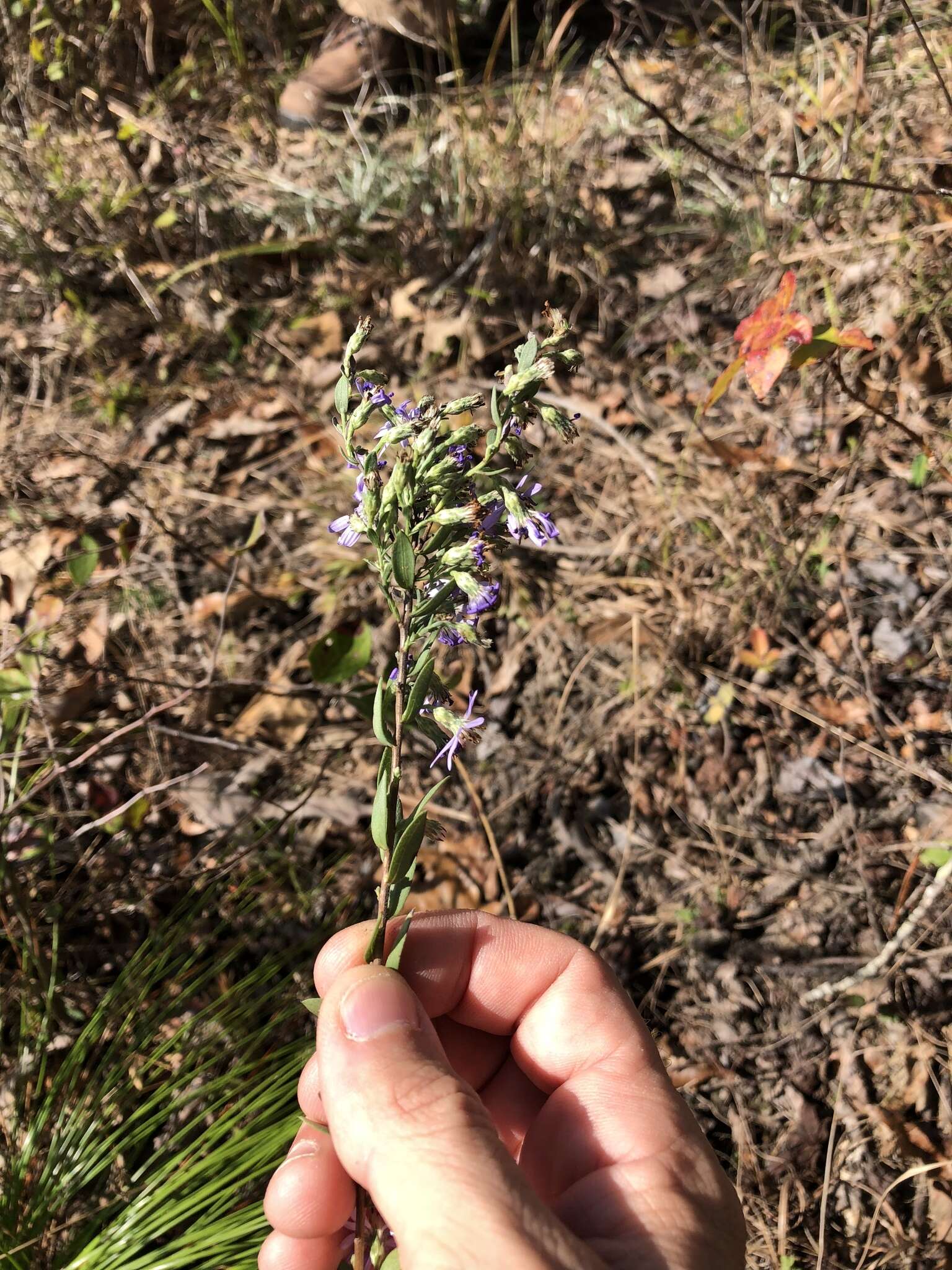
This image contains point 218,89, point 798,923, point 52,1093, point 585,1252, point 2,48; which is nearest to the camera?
point 585,1252

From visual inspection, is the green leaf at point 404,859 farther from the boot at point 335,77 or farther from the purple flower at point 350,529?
the boot at point 335,77

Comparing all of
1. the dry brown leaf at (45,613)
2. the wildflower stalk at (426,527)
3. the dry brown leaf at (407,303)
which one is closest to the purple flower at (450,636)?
the wildflower stalk at (426,527)

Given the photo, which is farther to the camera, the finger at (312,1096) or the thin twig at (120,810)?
the thin twig at (120,810)

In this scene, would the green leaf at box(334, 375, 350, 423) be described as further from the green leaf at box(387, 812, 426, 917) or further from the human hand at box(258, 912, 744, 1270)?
the human hand at box(258, 912, 744, 1270)

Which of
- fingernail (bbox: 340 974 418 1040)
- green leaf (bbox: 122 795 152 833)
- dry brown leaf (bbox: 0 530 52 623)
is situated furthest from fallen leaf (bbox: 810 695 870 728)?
dry brown leaf (bbox: 0 530 52 623)

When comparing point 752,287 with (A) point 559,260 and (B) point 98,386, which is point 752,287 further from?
(B) point 98,386

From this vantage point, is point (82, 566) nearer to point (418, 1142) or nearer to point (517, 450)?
point (517, 450)

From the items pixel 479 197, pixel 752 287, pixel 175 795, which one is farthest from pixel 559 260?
pixel 175 795
